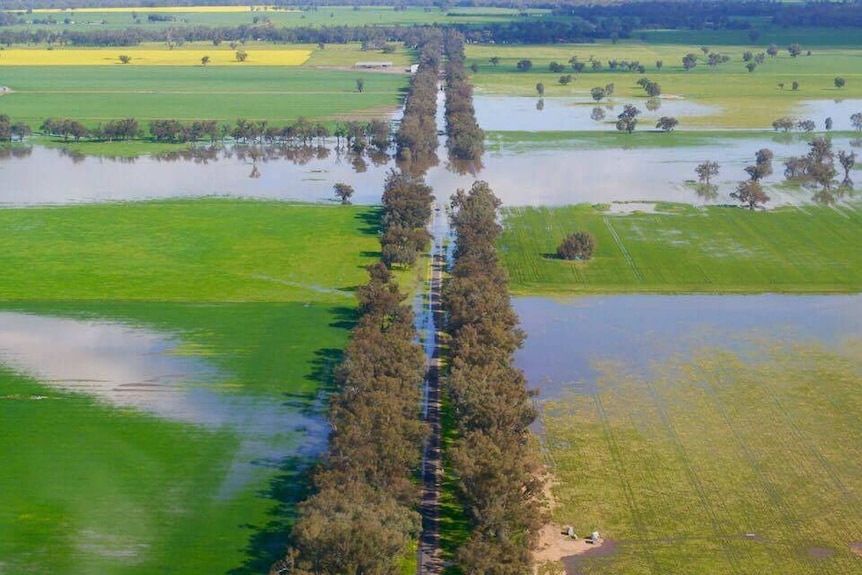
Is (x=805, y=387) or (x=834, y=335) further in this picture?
(x=834, y=335)

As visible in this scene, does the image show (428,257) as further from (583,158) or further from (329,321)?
(583,158)

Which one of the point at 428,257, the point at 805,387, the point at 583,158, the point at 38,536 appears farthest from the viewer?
the point at 583,158

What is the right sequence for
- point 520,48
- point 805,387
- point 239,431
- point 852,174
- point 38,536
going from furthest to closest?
1. point 520,48
2. point 852,174
3. point 805,387
4. point 239,431
5. point 38,536

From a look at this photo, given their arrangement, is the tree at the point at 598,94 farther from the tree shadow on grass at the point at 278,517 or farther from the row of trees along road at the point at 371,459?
the tree shadow on grass at the point at 278,517

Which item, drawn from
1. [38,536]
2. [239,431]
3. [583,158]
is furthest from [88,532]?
[583,158]

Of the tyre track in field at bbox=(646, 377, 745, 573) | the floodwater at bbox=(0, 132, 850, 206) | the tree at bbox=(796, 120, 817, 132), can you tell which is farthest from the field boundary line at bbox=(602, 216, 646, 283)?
the tree at bbox=(796, 120, 817, 132)
